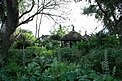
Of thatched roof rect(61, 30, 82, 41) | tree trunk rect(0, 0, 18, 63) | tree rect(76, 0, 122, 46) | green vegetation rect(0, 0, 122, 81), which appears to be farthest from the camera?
thatched roof rect(61, 30, 82, 41)

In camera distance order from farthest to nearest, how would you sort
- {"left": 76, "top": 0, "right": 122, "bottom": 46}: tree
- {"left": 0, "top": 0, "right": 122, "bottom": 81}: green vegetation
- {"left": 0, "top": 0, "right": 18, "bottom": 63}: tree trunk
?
{"left": 76, "top": 0, "right": 122, "bottom": 46}: tree
{"left": 0, "top": 0, "right": 18, "bottom": 63}: tree trunk
{"left": 0, "top": 0, "right": 122, "bottom": 81}: green vegetation

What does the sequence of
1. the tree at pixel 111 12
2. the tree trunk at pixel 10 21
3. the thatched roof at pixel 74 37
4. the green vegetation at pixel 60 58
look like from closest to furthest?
the green vegetation at pixel 60 58 → the tree trunk at pixel 10 21 → the tree at pixel 111 12 → the thatched roof at pixel 74 37

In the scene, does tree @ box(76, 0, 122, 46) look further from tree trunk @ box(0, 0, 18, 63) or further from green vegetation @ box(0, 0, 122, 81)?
tree trunk @ box(0, 0, 18, 63)

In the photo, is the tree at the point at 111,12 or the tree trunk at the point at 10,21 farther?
the tree at the point at 111,12

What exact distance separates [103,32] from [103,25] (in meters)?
1.20

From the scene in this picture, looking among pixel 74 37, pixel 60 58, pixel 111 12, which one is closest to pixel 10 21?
pixel 60 58

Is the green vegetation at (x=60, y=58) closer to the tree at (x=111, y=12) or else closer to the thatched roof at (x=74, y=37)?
the tree at (x=111, y=12)

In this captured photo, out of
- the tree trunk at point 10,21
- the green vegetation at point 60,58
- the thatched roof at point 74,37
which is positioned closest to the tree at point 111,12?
the green vegetation at point 60,58

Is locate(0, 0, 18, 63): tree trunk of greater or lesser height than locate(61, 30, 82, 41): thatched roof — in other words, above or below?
above

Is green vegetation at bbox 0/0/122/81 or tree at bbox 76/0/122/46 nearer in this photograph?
green vegetation at bbox 0/0/122/81

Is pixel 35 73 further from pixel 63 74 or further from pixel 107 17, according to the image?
pixel 107 17

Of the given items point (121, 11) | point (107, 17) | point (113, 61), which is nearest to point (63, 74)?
point (113, 61)

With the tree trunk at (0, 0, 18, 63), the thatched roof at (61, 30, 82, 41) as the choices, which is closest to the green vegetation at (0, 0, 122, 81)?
the tree trunk at (0, 0, 18, 63)

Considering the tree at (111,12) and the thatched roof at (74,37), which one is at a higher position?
the tree at (111,12)
